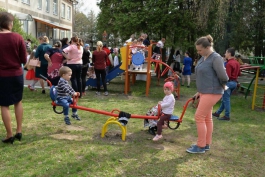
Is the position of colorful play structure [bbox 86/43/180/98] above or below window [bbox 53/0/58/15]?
below

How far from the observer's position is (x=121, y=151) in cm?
415

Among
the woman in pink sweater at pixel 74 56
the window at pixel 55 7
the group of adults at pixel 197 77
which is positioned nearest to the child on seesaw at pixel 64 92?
the group of adults at pixel 197 77

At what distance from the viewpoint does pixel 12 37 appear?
12.9ft

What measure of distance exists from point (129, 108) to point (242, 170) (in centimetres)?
391

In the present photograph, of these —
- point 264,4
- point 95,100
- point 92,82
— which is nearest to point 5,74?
point 95,100

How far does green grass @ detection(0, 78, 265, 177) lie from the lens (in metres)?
3.53

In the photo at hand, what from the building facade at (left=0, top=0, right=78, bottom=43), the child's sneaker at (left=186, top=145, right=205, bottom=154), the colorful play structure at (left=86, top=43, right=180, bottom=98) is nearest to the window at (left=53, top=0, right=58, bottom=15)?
the building facade at (left=0, top=0, right=78, bottom=43)

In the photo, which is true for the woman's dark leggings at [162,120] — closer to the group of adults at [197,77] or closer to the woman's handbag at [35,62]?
the group of adults at [197,77]

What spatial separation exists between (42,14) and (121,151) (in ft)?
89.3

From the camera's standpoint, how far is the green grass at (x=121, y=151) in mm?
3525

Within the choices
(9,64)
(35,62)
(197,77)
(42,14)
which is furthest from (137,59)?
(42,14)

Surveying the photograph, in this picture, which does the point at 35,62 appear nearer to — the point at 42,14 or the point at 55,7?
the point at 42,14

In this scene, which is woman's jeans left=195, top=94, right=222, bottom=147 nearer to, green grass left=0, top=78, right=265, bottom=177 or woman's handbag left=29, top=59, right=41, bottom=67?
green grass left=0, top=78, right=265, bottom=177

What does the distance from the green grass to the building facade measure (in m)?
18.0
